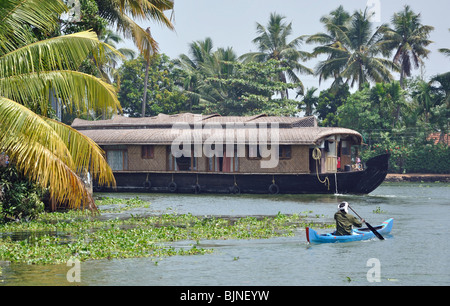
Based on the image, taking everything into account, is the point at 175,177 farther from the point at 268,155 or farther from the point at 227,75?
the point at 227,75

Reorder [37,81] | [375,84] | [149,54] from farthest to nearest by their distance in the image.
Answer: [375,84] < [149,54] < [37,81]

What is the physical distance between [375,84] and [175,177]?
2086 centimetres

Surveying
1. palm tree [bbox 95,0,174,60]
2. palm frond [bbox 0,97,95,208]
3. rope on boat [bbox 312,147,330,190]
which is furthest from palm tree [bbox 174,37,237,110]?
palm frond [bbox 0,97,95,208]

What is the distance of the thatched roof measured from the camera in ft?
99.9

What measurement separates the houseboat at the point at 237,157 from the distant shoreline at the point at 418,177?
12.7m

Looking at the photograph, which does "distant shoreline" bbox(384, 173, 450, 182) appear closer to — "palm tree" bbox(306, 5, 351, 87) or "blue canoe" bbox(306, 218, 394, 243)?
"palm tree" bbox(306, 5, 351, 87)

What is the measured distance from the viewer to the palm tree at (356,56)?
4922 centimetres

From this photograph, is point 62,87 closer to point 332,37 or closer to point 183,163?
point 183,163

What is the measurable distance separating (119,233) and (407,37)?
38233 millimetres

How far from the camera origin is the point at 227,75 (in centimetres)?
5034

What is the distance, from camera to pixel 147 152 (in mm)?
33281

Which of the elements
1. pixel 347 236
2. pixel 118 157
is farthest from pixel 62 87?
pixel 118 157
